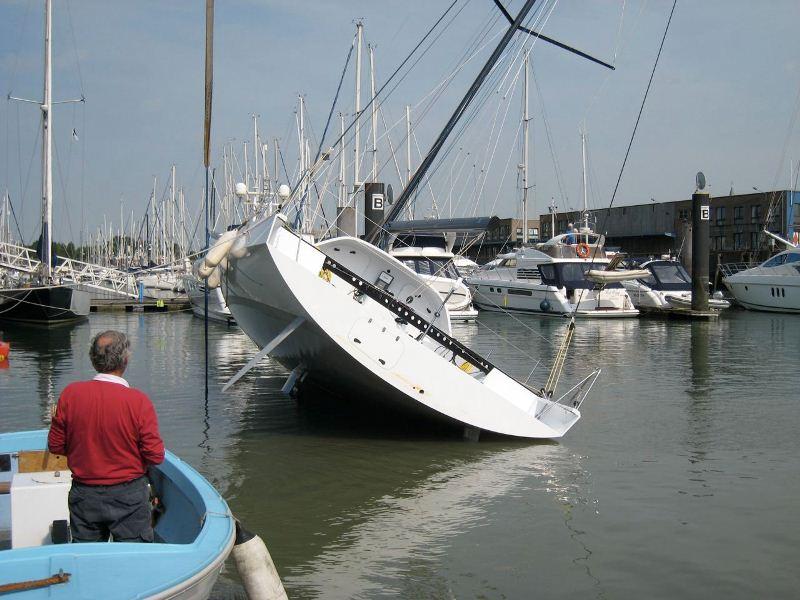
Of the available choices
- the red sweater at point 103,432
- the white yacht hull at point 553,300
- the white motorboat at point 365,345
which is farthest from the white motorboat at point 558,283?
the red sweater at point 103,432

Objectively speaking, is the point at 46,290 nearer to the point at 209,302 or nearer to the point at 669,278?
the point at 209,302

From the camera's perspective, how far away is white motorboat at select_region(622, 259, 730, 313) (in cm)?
3803

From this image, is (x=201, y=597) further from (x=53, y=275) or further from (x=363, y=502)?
(x=53, y=275)

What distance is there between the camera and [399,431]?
1244cm

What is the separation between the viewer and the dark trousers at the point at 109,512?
4867 mm

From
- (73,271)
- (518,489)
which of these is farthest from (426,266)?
(518,489)

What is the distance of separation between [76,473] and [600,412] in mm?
10553

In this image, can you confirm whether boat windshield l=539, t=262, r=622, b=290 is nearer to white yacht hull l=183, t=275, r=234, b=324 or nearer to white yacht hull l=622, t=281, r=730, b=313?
white yacht hull l=622, t=281, r=730, b=313

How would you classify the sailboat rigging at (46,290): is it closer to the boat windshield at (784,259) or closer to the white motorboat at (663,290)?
the white motorboat at (663,290)

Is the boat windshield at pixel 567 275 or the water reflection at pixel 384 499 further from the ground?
the boat windshield at pixel 567 275

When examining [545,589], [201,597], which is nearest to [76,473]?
[201,597]

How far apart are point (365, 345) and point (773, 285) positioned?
34.9 meters

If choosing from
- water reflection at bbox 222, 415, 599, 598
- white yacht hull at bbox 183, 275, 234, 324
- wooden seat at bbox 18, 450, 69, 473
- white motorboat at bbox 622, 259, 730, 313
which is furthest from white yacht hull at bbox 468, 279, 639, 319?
wooden seat at bbox 18, 450, 69, 473

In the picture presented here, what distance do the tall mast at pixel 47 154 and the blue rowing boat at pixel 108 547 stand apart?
28.8 meters
